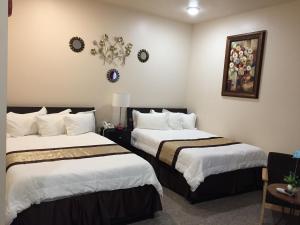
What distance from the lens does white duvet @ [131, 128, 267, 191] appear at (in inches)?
129

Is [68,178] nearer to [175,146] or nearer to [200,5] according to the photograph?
[175,146]

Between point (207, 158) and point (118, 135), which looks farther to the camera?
point (118, 135)

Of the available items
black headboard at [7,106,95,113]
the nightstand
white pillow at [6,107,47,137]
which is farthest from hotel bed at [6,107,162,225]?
the nightstand

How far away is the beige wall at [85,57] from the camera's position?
153 inches

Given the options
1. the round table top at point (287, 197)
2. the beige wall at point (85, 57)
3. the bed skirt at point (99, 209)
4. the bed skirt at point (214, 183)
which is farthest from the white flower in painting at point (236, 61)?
the bed skirt at point (99, 209)

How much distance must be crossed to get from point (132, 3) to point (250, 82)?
2.29m

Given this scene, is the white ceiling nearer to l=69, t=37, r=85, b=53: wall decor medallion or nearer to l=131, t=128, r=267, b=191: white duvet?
l=69, t=37, r=85, b=53: wall decor medallion

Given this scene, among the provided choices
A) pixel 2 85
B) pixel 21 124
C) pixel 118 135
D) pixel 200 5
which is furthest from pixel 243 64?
pixel 2 85

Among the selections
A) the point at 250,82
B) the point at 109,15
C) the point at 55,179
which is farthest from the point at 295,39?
the point at 55,179

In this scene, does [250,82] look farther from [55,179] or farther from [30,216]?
[30,216]

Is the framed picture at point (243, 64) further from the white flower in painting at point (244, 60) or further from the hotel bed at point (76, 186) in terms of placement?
the hotel bed at point (76, 186)

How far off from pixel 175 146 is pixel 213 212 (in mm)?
986

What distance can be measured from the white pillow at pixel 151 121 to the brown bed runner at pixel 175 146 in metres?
0.75

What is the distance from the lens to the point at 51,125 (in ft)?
12.3
